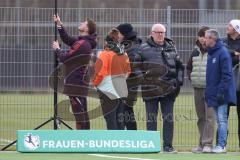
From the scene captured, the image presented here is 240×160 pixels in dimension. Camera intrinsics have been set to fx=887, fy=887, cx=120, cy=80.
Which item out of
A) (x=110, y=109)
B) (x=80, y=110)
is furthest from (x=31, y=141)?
(x=110, y=109)

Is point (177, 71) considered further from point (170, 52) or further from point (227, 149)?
point (227, 149)

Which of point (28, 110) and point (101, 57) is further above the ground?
point (101, 57)

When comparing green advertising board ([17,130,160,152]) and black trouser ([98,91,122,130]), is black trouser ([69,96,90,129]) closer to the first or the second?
black trouser ([98,91,122,130])

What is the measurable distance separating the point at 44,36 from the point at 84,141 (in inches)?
107

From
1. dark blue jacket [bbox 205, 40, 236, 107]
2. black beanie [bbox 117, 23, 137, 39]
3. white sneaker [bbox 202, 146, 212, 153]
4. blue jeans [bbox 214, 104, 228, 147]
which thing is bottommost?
white sneaker [bbox 202, 146, 212, 153]

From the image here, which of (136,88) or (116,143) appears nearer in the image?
(116,143)

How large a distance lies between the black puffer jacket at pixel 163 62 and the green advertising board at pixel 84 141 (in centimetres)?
107

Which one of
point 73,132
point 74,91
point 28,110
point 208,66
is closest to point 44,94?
point 28,110

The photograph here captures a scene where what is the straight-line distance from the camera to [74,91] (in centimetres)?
1458

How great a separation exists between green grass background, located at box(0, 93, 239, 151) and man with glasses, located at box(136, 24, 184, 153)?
3.13 feet

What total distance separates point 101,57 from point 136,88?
1.18m

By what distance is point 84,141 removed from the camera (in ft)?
44.8

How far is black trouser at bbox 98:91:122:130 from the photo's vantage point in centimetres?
1427

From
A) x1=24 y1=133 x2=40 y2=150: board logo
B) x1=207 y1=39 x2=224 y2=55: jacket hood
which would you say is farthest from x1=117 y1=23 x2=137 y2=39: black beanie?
x1=24 y1=133 x2=40 y2=150: board logo
